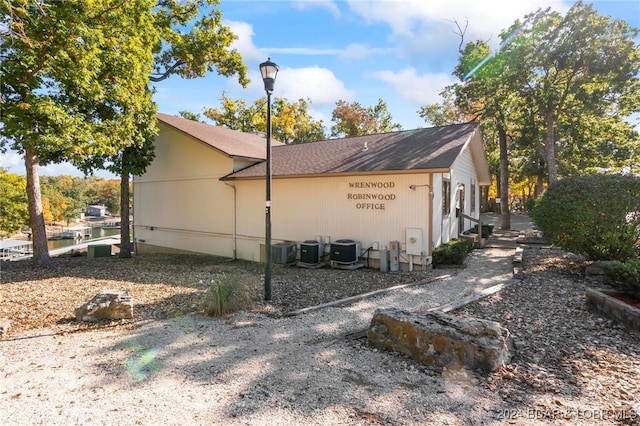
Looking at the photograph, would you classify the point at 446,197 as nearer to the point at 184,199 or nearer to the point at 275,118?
the point at 184,199

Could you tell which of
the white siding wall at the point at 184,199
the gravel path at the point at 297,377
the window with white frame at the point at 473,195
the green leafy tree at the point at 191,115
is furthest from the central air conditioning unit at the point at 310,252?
the green leafy tree at the point at 191,115

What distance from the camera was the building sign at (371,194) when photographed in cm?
1037

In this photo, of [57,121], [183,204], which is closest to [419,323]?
[57,121]

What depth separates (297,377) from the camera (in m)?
3.66

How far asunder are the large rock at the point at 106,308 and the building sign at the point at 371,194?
23.2 ft

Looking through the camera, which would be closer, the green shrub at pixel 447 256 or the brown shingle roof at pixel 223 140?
the green shrub at pixel 447 256

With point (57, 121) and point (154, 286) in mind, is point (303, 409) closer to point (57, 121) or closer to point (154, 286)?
point (154, 286)

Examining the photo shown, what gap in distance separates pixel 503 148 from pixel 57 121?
20.0 metres

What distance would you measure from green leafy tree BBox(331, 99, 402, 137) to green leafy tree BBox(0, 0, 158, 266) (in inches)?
915

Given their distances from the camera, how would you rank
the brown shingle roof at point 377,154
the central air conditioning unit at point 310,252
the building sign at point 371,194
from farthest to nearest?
A: the central air conditioning unit at point 310,252 < the building sign at point 371,194 < the brown shingle roof at point 377,154

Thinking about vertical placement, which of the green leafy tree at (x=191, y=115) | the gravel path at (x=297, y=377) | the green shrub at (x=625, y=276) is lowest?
the gravel path at (x=297, y=377)

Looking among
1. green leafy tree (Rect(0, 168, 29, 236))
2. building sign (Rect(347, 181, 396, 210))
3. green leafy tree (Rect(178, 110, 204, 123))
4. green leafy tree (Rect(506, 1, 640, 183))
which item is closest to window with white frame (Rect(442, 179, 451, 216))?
building sign (Rect(347, 181, 396, 210))

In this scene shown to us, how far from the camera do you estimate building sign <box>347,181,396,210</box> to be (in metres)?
10.4

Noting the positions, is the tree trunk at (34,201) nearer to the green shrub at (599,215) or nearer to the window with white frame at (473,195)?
the green shrub at (599,215)
